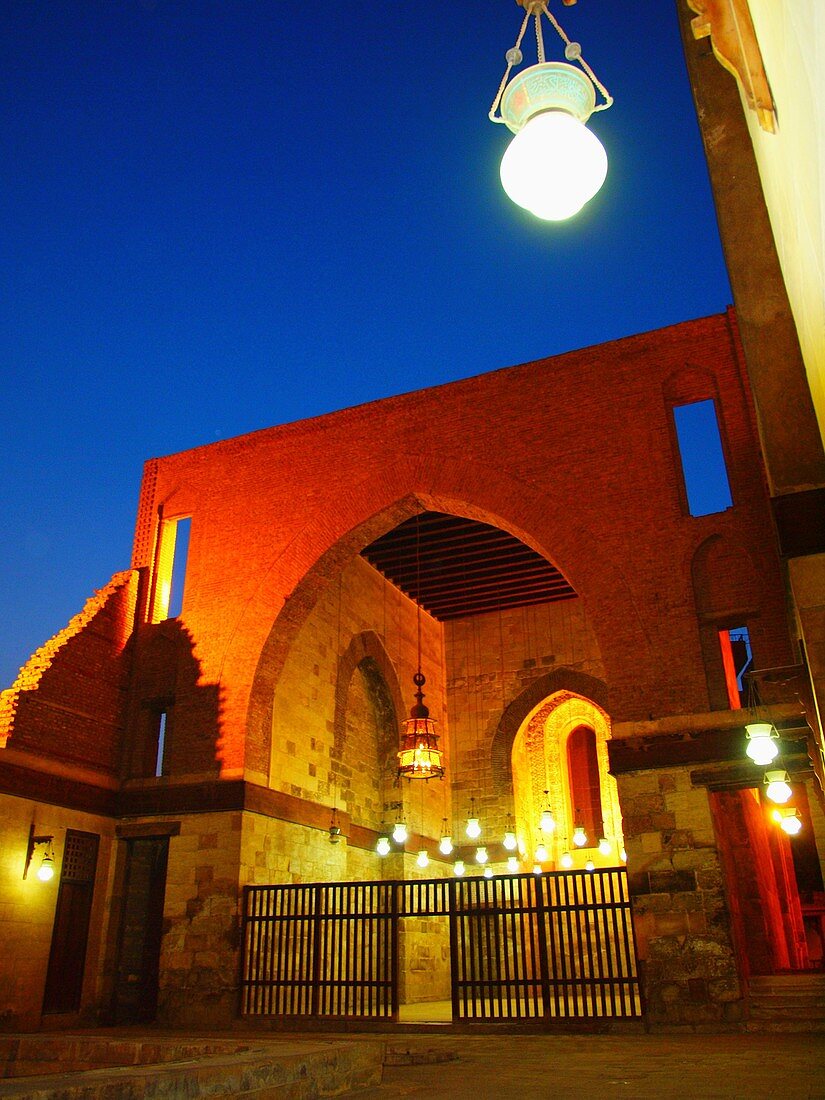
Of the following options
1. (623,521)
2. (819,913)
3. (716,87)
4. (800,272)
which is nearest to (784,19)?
(800,272)

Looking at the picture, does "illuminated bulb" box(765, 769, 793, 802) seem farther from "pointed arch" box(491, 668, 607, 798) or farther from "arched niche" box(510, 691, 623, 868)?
"arched niche" box(510, 691, 623, 868)

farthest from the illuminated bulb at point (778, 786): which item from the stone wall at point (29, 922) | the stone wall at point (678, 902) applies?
the stone wall at point (29, 922)

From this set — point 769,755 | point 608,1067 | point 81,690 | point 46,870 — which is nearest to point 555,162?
point 608,1067

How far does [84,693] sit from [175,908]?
3.17m

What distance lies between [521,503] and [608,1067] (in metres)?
7.06

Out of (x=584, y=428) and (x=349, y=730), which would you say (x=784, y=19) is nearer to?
(x=584, y=428)

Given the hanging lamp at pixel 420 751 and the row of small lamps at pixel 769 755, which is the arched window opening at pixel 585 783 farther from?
the row of small lamps at pixel 769 755

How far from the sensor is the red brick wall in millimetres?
10906

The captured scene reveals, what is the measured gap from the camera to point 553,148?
9.53 ft

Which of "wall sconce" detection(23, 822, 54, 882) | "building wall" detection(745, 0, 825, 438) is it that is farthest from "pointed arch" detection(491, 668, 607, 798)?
"building wall" detection(745, 0, 825, 438)

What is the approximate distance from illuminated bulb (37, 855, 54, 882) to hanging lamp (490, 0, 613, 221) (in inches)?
425

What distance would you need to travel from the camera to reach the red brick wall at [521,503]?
1091 centimetres

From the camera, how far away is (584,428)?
487 inches

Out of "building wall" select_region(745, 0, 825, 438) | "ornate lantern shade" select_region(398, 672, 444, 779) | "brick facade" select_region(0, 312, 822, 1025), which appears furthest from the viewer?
"ornate lantern shade" select_region(398, 672, 444, 779)
